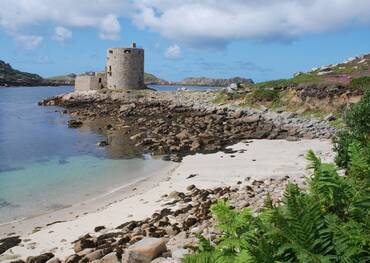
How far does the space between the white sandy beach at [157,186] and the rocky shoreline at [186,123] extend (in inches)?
98.2

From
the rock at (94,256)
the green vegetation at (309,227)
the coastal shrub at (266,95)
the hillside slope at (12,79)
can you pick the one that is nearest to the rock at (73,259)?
the rock at (94,256)

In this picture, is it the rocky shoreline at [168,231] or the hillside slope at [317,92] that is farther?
the hillside slope at [317,92]

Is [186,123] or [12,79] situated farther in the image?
[12,79]

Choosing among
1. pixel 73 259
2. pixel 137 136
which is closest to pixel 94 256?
pixel 73 259

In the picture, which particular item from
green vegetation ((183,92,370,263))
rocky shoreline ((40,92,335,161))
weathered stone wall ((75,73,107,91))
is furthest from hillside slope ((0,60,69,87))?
green vegetation ((183,92,370,263))

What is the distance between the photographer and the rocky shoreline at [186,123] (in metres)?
28.2

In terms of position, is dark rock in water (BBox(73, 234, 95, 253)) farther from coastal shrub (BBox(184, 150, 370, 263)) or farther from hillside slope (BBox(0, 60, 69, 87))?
hillside slope (BBox(0, 60, 69, 87))

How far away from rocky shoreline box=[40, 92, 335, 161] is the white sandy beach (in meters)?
2.49

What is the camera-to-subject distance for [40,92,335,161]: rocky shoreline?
28206 millimetres

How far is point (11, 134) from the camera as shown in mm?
40438

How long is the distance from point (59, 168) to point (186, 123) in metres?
15.0

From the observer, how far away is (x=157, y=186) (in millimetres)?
18062

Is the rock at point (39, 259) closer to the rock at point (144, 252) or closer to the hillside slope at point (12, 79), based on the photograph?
the rock at point (144, 252)

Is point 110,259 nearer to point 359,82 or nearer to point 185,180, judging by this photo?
point 185,180
